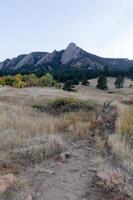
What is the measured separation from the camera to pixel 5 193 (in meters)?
6.29

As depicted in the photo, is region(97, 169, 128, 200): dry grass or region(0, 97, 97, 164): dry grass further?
region(0, 97, 97, 164): dry grass

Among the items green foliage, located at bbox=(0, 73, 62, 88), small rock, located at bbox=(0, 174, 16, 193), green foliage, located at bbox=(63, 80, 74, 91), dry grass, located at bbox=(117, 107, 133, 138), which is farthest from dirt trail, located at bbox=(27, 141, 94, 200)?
green foliage, located at bbox=(0, 73, 62, 88)

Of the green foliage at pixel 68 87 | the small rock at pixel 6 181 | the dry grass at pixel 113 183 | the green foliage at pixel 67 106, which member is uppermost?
the dry grass at pixel 113 183

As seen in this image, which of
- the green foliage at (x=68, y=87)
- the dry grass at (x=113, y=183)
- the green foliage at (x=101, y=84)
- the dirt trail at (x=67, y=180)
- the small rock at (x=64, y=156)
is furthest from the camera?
the green foliage at (x=101, y=84)

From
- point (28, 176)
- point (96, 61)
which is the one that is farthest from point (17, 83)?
point (96, 61)

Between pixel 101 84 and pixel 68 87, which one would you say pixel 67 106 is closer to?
pixel 68 87

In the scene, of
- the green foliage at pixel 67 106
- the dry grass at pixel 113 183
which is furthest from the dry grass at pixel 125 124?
the green foliage at pixel 67 106

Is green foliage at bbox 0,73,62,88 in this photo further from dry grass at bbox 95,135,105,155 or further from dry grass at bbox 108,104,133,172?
dry grass at bbox 95,135,105,155

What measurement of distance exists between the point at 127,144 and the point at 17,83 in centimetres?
7639

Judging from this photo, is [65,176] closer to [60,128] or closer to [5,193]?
[5,193]

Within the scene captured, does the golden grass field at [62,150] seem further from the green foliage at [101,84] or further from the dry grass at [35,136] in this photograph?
the green foliage at [101,84]

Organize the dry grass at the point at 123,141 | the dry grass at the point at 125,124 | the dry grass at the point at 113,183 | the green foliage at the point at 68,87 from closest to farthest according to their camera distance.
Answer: the dry grass at the point at 113,183 < the dry grass at the point at 123,141 < the dry grass at the point at 125,124 < the green foliage at the point at 68,87

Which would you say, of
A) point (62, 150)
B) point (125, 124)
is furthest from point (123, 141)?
point (125, 124)

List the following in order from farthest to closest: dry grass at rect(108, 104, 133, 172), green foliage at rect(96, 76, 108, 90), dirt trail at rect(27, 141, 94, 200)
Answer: green foliage at rect(96, 76, 108, 90) → dry grass at rect(108, 104, 133, 172) → dirt trail at rect(27, 141, 94, 200)
